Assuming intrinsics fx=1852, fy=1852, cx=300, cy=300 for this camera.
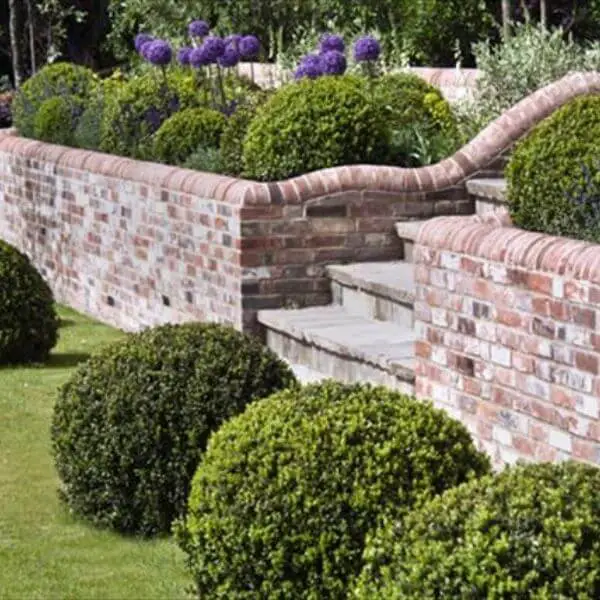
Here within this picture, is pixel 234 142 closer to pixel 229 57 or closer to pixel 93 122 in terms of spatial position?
pixel 229 57

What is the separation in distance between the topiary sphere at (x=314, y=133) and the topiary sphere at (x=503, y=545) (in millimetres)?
5973

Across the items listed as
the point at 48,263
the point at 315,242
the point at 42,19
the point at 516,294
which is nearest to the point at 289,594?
the point at 516,294

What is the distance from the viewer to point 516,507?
4.93 meters

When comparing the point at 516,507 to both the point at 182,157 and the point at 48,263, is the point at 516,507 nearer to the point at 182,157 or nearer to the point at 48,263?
the point at 182,157

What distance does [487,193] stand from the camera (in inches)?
411

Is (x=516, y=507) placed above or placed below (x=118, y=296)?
above

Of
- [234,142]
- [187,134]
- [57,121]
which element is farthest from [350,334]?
[57,121]

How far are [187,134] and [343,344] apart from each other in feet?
12.6

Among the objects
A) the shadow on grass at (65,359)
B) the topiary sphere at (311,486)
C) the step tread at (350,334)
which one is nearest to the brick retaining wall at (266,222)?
the step tread at (350,334)

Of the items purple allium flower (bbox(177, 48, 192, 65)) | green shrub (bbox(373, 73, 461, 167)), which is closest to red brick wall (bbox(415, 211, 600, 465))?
green shrub (bbox(373, 73, 461, 167))

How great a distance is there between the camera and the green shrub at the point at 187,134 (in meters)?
12.5

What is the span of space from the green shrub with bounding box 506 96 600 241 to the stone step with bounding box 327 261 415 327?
110 cm

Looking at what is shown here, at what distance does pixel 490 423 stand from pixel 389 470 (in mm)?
1985

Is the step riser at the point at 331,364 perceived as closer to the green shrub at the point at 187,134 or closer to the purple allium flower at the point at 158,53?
the green shrub at the point at 187,134
